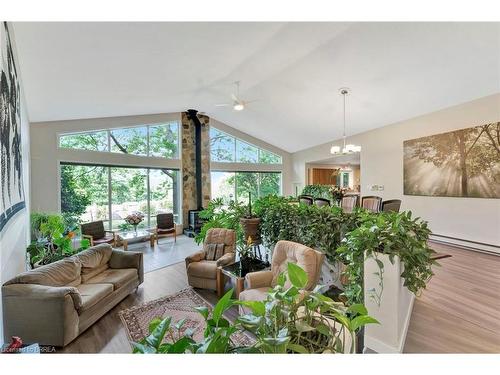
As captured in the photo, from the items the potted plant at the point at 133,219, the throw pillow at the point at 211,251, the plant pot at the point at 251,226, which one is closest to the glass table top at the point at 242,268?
the plant pot at the point at 251,226

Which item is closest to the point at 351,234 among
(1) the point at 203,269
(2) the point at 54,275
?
(1) the point at 203,269

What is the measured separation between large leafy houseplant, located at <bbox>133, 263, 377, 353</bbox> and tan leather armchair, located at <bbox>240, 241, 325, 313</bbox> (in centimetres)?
168

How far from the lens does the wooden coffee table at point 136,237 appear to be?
5.70 m

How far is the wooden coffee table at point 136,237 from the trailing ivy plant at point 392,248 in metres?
5.28

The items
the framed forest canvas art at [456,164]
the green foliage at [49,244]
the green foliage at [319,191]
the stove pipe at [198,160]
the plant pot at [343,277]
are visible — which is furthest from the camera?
the stove pipe at [198,160]

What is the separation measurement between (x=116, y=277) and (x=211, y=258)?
1.44 m

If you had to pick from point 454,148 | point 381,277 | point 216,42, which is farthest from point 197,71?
point 454,148

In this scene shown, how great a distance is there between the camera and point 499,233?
4539 millimetres

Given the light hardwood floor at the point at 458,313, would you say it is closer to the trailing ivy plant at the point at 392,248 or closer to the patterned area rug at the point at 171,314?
the trailing ivy plant at the point at 392,248

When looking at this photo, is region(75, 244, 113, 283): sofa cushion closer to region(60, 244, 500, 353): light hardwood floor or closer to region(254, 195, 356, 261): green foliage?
region(60, 244, 500, 353): light hardwood floor

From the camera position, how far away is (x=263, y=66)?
176 inches
